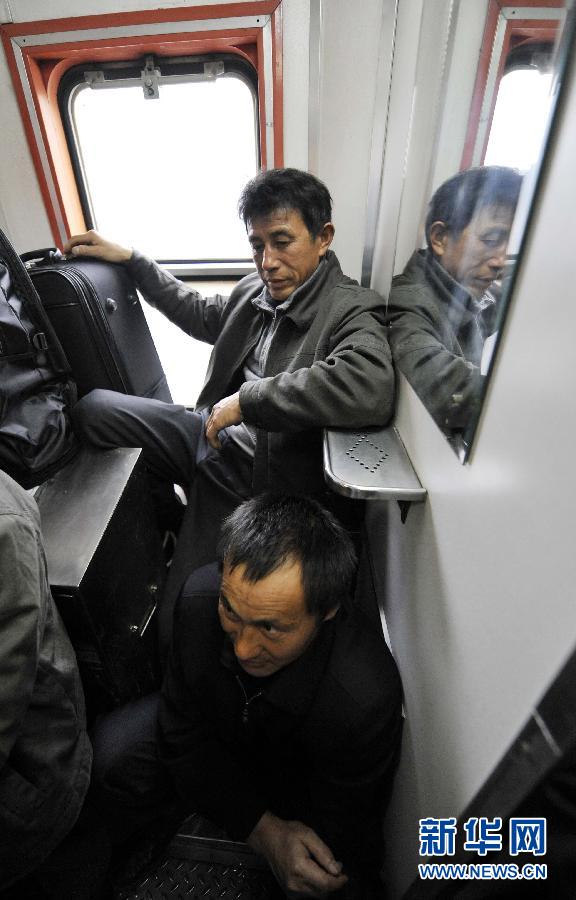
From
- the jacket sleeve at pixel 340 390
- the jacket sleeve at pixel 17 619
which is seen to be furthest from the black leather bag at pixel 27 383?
the jacket sleeve at pixel 340 390

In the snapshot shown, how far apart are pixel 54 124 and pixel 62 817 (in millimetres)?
2628

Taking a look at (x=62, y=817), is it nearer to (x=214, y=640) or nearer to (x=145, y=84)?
(x=214, y=640)

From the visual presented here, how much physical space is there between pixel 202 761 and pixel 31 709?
455 millimetres

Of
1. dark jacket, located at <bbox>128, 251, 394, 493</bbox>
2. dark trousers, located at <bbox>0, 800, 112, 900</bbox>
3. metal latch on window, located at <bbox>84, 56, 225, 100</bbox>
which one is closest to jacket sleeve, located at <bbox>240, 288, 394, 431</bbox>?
dark jacket, located at <bbox>128, 251, 394, 493</bbox>

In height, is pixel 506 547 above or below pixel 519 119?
below

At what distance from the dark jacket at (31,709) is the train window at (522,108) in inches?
38.0

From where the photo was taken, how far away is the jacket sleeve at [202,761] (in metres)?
1.08

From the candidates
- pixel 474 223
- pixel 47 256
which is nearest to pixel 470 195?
pixel 474 223

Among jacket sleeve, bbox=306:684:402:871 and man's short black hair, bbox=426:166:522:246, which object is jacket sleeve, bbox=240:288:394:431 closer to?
man's short black hair, bbox=426:166:522:246

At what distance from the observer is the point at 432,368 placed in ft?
2.88

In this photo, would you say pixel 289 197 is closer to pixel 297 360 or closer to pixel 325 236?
pixel 325 236

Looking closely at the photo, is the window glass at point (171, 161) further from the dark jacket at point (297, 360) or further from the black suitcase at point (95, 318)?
the black suitcase at point (95, 318)

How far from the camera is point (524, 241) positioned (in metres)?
0.49

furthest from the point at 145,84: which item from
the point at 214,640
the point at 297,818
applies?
the point at 297,818
